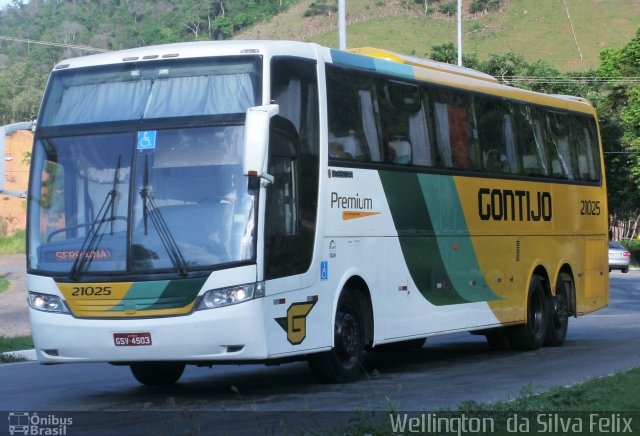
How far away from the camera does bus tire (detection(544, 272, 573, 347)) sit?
19.1 metres

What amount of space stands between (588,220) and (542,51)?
4570 inches

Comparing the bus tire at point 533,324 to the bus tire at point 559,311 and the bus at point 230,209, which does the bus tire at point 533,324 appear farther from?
the bus at point 230,209

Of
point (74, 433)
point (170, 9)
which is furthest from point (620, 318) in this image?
point (170, 9)

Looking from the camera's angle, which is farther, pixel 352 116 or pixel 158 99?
pixel 352 116

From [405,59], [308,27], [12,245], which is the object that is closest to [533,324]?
[405,59]

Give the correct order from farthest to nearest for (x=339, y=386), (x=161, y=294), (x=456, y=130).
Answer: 1. (x=456, y=130)
2. (x=339, y=386)
3. (x=161, y=294)

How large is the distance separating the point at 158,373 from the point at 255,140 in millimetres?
3908

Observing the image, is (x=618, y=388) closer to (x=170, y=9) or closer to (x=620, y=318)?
(x=620, y=318)

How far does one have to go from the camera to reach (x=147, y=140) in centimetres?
1227

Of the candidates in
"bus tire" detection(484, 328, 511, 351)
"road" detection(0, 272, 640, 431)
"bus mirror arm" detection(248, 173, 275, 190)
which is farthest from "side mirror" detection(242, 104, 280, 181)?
"bus tire" detection(484, 328, 511, 351)

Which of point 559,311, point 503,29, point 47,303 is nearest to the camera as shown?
point 47,303

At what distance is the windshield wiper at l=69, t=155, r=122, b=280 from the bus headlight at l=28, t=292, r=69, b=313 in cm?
31

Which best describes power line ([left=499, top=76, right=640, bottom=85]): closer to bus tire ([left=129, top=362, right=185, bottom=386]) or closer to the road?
the road

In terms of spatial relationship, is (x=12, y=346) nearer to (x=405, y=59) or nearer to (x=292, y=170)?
(x=405, y=59)
